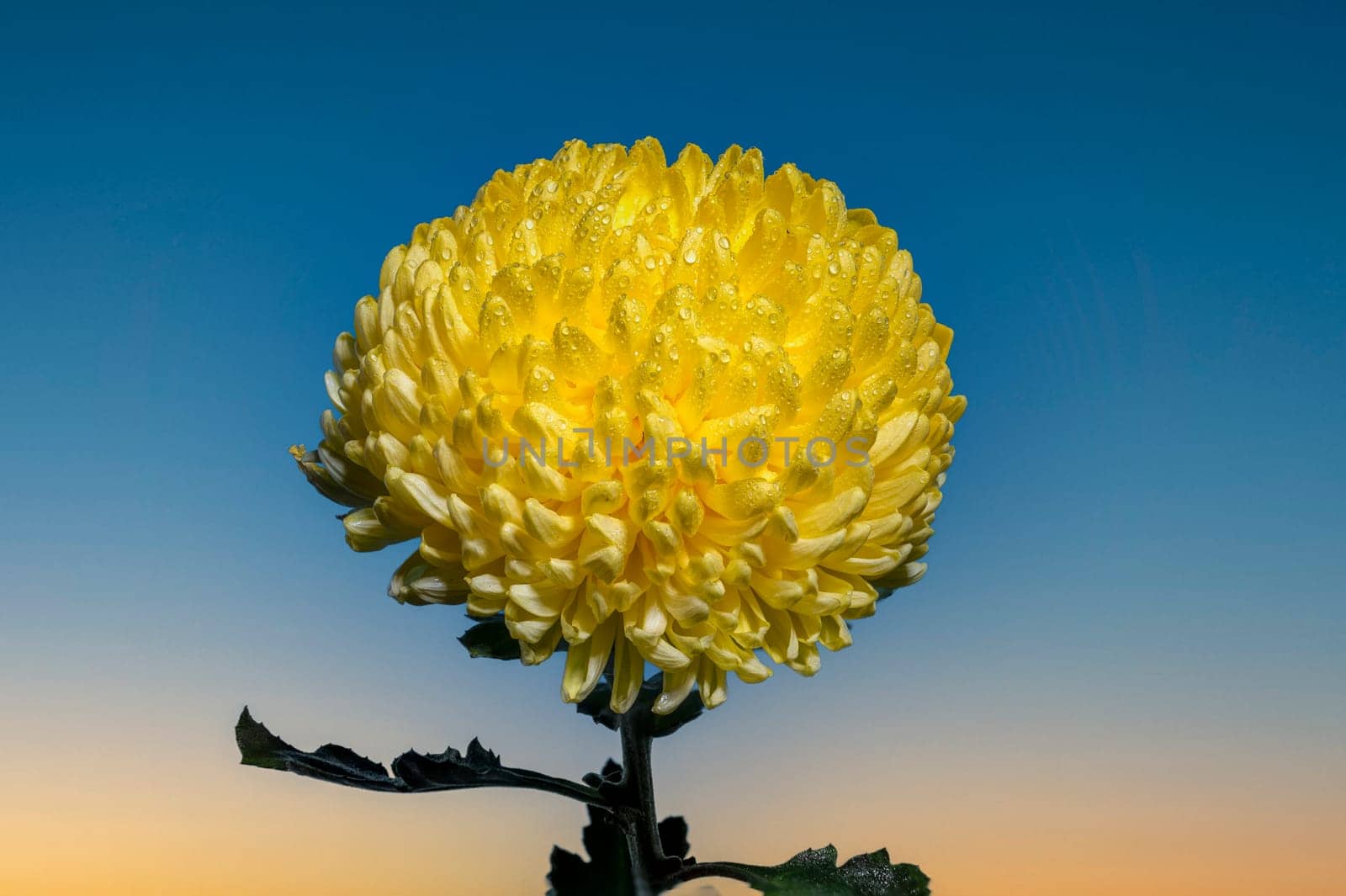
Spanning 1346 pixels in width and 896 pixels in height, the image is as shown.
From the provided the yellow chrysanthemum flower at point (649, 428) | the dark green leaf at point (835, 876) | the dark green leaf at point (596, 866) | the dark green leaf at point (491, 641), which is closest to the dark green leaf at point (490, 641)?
the dark green leaf at point (491, 641)

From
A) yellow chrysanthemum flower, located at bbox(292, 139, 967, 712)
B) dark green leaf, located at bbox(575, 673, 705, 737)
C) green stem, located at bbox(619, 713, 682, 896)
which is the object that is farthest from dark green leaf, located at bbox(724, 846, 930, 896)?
yellow chrysanthemum flower, located at bbox(292, 139, 967, 712)

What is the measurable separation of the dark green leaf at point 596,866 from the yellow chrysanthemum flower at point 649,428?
0.44 m

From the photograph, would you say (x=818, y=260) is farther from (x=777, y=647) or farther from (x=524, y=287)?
(x=777, y=647)

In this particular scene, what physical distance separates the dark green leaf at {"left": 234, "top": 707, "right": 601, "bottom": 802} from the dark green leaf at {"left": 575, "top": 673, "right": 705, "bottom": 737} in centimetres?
13

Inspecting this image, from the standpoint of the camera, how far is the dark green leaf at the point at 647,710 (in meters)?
1.77

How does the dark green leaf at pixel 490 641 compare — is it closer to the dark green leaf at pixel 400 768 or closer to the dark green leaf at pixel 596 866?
the dark green leaf at pixel 400 768

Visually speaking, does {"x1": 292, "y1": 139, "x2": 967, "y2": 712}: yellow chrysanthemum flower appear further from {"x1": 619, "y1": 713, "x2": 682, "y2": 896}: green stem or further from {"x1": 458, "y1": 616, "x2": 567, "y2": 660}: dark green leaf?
{"x1": 619, "y1": 713, "x2": 682, "y2": 896}: green stem

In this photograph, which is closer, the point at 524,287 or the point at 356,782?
the point at 524,287

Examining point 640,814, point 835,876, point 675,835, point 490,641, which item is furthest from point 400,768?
point 835,876

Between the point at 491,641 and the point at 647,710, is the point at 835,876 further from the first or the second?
the point at 491,641

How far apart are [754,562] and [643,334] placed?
31 centimetres

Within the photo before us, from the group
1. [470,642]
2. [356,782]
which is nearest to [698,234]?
[470,642]

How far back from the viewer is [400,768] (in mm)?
1666

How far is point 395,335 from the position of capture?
5.16 feet
